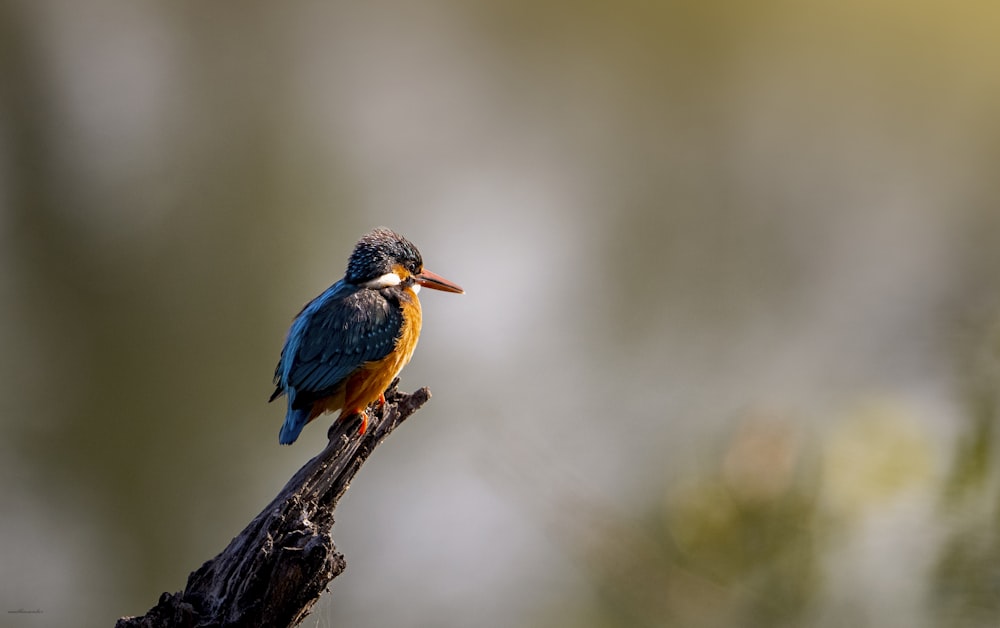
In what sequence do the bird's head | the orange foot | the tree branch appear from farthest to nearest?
1. the bird's head
2. the orange foot
3. the tree branch

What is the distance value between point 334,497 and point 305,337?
3.05 feet

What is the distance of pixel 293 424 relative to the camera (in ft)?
10.8

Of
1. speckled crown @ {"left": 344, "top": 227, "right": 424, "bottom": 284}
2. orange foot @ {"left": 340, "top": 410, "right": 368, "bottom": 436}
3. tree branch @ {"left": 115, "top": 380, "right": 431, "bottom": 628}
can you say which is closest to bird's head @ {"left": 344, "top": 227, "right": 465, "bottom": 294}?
speckled crown @ {"left": 344, "top": 227, "right": 424, "bottom": 284}

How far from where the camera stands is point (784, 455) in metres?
1.97

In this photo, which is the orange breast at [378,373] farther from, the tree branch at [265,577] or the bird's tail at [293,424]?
the tree branch at [265,577]

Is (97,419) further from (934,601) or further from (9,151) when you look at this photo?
(934,601)

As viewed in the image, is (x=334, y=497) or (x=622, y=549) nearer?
(x=622, y=549)

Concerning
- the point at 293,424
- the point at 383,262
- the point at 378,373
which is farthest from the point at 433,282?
the point at 293,424

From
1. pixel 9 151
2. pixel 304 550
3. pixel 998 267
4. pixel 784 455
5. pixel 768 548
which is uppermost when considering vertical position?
pixel 9 151

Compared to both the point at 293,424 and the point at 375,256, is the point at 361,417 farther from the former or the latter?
the point at 375,256

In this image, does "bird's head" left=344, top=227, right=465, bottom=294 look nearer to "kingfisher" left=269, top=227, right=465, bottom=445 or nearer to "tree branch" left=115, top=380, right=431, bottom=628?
"kingfisher" left=269, top=227, right=465, bottom=445

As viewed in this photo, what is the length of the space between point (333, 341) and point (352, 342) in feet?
0.23

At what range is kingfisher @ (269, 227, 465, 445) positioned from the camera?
3.36 meters

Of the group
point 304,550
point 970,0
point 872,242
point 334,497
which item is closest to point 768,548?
point 304,550
